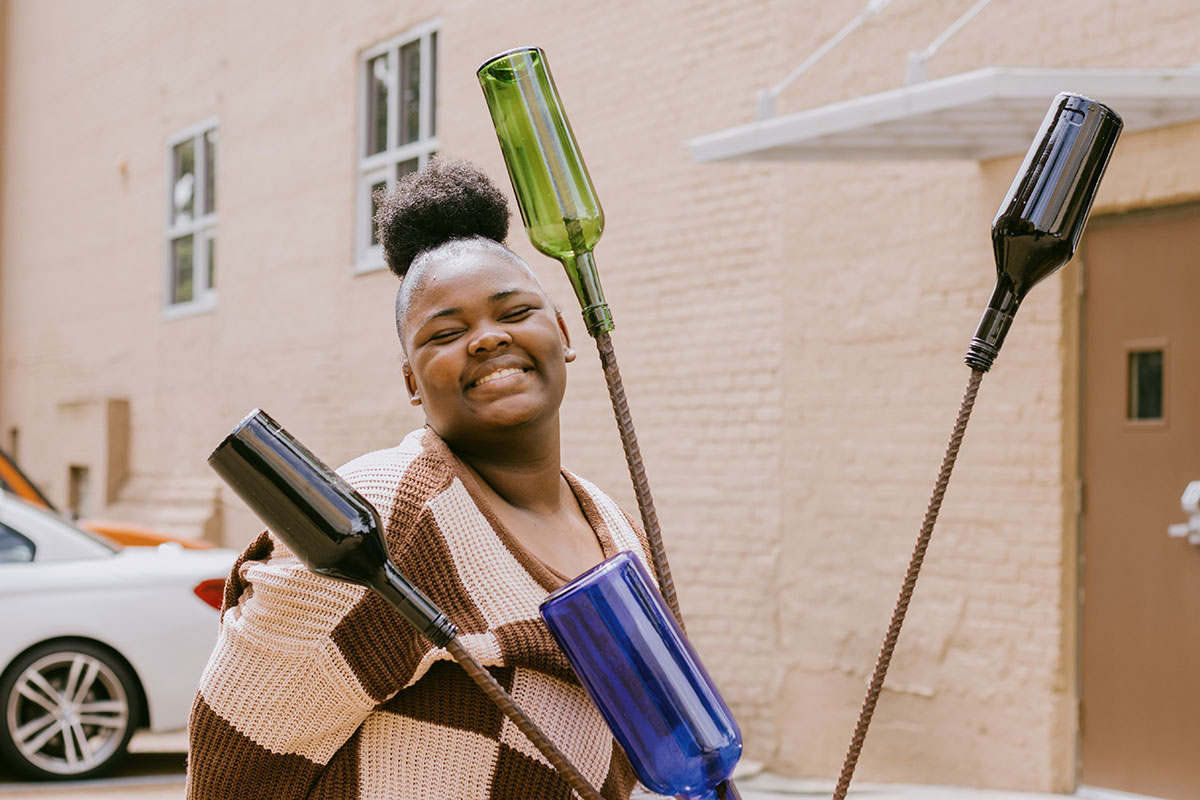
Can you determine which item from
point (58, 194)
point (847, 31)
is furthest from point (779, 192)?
point (58, 194)

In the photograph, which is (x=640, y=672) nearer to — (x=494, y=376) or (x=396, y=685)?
(x=396, y=685)

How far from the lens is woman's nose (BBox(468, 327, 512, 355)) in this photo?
58.1 inches

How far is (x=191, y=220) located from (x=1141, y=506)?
9.56m

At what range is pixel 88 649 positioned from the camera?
6688 mm

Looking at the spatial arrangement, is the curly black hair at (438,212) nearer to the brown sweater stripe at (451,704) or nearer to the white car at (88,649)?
the brown sweater stripe at (451,704)

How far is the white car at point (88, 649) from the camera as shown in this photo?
658 cm

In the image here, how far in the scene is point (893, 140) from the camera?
18.9 feet

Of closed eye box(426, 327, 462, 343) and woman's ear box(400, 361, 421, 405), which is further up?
closed eye box(426, 327, 462, 343)

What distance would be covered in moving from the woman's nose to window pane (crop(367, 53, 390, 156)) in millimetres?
9016

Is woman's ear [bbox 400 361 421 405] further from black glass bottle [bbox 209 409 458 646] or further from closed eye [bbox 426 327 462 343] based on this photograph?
black glass bottle [bbox 209 409 458 646]

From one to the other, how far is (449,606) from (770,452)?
553cm

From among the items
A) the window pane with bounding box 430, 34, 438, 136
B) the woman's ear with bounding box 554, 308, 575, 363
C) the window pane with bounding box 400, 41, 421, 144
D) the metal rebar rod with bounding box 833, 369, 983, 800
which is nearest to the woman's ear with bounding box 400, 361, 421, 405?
the woman's ear with bounding box 554, 308, 575, 363

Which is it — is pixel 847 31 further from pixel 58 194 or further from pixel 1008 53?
pixel 58 194

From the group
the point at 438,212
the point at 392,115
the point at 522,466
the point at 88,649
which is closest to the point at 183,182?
the point at 392,115
